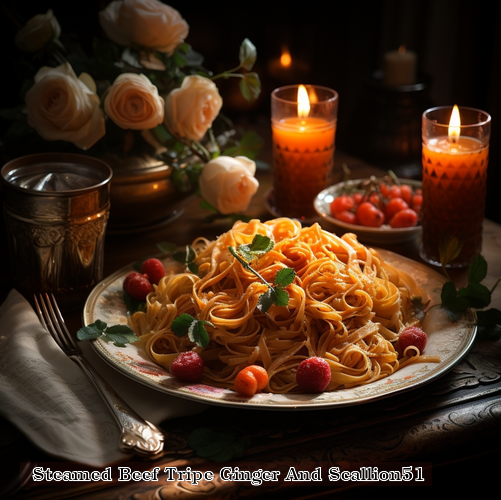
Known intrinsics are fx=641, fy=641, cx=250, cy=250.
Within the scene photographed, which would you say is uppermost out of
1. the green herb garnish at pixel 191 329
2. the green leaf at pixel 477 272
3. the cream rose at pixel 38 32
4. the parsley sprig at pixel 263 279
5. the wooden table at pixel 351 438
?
the cream rose at pixel 38 32

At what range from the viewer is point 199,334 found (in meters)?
1.14

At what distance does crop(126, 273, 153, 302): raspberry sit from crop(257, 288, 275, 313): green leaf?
313 mm

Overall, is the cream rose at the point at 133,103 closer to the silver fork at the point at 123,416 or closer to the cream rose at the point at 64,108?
the cream rose at the point at 64,108

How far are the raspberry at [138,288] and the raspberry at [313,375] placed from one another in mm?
452

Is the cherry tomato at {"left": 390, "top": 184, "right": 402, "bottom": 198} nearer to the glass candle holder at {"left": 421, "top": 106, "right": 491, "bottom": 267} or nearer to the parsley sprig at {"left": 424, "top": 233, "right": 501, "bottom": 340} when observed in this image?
the glass candle holder at {"left": 421, "top": 106, "right": 491, "bottom": 267}

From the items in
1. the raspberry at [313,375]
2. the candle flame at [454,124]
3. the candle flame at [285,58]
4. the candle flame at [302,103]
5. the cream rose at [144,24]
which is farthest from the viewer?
the candle flame at [285,58]

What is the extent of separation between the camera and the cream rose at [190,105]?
1.60 m

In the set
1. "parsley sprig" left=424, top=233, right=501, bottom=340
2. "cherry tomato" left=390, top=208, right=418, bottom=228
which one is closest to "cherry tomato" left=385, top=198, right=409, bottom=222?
"cherry tomato" left=390, top=208, right=418, bottom=228

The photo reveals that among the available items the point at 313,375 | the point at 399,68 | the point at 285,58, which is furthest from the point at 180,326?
the point at 285,58

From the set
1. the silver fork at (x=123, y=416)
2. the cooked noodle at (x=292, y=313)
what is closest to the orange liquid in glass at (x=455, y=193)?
the cooked noodle at (x=292, y=313)

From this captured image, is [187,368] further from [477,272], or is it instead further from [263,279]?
[477,272]

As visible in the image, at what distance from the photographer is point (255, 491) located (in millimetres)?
924

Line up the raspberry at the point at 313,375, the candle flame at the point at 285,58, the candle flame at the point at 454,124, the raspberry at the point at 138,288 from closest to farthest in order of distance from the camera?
1. the raspberry at the point at 313,375
2. the raspberry at the point at 138,288
3. the candle flame at the point at 454,124
4. the candle flame at the point at 285,58

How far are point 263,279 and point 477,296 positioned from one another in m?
0.43
